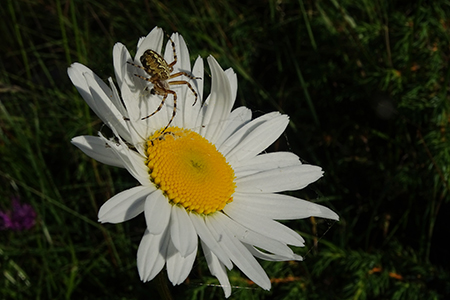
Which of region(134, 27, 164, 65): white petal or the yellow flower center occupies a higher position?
region(134, 27, 164, 65): white petal

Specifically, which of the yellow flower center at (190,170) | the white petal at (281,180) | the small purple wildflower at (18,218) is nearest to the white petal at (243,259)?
the yellow flower center at (190,170)

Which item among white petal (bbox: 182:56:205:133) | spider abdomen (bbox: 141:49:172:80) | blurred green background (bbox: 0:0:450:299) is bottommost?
blurred green background (bbox: 0:0:450:299)

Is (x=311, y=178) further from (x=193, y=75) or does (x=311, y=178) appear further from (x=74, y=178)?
(x=74, y=178)

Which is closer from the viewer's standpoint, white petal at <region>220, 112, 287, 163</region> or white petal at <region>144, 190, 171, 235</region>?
white petal at <region>144, 190, 171, 235</region>

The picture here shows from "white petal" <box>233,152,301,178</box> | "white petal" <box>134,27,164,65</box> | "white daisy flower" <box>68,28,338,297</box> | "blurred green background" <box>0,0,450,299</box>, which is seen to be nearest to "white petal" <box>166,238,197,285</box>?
"white daisy flower" <box>68,28,338,297</box>

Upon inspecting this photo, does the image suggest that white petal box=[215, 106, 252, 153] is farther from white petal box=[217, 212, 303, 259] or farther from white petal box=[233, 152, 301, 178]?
white petal box=[217, 212, 303, 259]

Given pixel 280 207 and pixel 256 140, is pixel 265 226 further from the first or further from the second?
pixel 256 140
